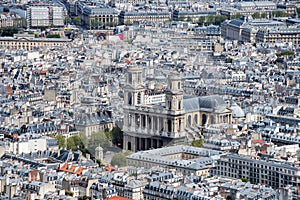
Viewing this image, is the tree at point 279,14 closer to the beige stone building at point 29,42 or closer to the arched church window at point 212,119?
the beige stone building at point 29,42

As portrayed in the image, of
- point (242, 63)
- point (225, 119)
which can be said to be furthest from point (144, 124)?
point (242, 63)

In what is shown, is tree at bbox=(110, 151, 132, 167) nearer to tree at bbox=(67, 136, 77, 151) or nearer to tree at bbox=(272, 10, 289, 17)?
tree at bbox=(67, 136, 77, 151)

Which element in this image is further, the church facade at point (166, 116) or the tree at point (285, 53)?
the tree at point (285, 53)

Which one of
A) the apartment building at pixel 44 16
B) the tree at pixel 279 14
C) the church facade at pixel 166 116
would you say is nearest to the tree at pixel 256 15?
the tree at pixel 279 14

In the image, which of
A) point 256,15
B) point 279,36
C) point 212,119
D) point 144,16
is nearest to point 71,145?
point 212,119

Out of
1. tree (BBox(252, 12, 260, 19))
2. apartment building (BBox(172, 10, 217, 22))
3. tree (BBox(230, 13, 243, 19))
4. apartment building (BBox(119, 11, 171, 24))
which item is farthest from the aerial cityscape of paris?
tree (BBox(252, 12, 260, 19))

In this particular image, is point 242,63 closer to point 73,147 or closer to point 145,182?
point 73,147
